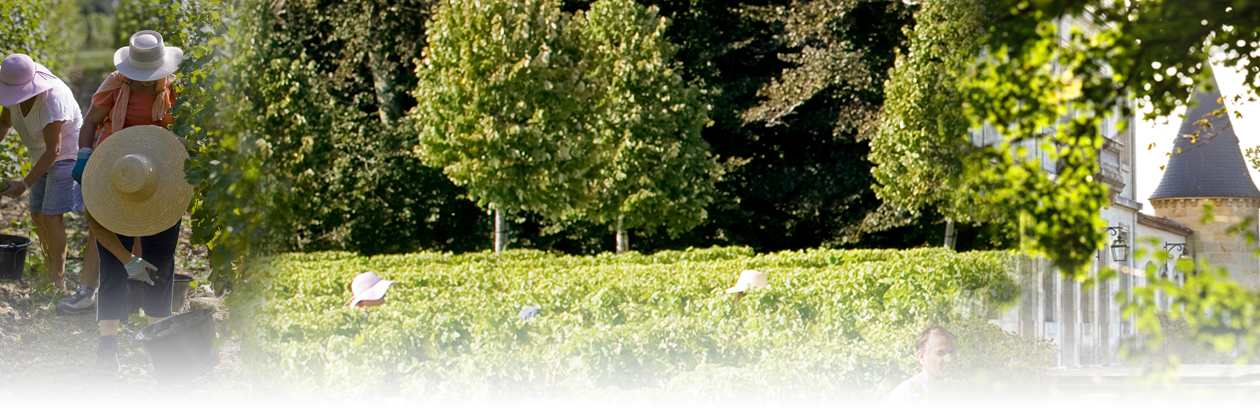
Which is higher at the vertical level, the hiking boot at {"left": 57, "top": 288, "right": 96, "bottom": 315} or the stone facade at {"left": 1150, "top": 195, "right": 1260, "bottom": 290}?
the stone facade at {"left": 1150, "top": 195, "right": 1260, "bottom": 290}

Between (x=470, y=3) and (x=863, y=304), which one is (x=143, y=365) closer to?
(x=470, y=3)

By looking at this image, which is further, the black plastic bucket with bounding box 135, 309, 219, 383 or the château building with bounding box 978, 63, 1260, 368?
the black plastic bucket with bounding box 135, 309, 219, 383

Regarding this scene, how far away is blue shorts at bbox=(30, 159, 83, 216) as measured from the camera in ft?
17.5

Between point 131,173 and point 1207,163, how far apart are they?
3869mm

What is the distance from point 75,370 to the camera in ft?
14.7

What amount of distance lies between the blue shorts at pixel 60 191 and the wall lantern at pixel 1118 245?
5.21m

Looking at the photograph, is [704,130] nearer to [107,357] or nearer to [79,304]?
[107,357]

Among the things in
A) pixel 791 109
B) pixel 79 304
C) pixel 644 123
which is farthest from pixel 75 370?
pixel 791 109

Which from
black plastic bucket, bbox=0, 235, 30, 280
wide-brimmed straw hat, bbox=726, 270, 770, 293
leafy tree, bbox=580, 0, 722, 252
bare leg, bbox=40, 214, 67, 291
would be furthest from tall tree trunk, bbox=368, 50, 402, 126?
black plastic bucket, bbox=0, 235, 30, 280

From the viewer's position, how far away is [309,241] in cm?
343

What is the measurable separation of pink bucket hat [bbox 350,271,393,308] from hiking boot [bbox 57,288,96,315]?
2.17 m

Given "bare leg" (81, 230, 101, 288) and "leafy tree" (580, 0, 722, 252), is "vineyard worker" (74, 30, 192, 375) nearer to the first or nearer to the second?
"bare leg" (81, 230, 101, 288)

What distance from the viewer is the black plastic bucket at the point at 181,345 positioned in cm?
417

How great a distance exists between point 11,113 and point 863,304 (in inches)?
177
